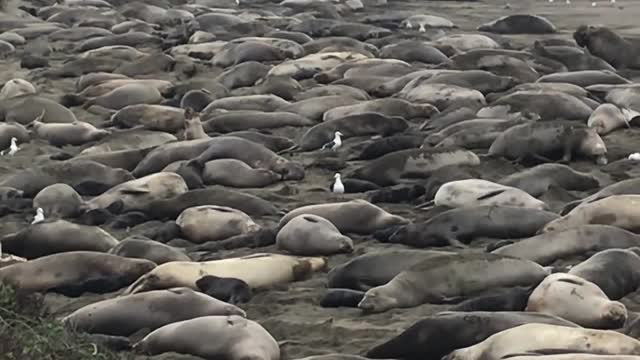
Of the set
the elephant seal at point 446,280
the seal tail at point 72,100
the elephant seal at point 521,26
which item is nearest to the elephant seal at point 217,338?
the elephant seal at point 446,280

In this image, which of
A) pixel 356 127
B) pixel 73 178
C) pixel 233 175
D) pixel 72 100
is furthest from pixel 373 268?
pixel 72 100

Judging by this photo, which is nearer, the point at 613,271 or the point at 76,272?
the point at 613,271

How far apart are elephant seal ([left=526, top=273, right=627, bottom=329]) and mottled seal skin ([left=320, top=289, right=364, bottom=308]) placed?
3.26ft

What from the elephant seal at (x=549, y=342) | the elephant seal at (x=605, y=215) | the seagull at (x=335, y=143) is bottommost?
the seagull at (x=335, y=143)

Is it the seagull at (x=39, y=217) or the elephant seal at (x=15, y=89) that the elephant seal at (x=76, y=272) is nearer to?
the seagull at (x=39, y=217)

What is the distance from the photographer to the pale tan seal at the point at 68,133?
436 inches

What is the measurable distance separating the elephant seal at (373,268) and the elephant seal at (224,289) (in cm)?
51

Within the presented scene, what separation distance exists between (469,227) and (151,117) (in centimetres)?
483

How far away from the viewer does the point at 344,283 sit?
6832 millimetres

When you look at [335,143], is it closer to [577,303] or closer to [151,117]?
[151,117]

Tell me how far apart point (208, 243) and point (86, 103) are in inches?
210

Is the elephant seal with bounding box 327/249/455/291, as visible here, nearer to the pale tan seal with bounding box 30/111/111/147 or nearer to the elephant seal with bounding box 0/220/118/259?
the elephant seal with bounding box 0/220/118/259

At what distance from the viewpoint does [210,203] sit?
27.5 feet

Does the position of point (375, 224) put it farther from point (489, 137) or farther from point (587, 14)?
point (587, 14)
